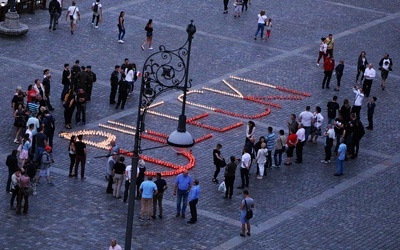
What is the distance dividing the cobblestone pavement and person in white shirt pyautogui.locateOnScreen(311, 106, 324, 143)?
1.22 feet

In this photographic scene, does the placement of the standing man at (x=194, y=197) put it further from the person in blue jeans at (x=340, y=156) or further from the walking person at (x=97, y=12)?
the walking person at (x=97, y=12)

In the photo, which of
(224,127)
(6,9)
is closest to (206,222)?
(224,127)

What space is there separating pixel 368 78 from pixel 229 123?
23.4 ft

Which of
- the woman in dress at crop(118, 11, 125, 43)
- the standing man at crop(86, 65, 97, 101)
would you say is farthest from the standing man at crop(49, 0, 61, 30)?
the standing man at crop(86, 65, 97, 101)

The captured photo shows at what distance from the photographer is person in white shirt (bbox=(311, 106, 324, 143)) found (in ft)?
128

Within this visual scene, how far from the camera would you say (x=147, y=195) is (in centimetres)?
3145

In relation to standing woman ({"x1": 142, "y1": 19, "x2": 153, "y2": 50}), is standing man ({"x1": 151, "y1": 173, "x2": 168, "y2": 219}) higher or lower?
lower

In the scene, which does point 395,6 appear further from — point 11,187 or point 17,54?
point 11,187

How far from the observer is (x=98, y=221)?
31.4m

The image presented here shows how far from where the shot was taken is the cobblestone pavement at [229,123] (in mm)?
31281

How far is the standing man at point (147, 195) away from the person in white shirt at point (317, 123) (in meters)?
8.95

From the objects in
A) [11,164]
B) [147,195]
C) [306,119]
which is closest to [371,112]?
[306,119]

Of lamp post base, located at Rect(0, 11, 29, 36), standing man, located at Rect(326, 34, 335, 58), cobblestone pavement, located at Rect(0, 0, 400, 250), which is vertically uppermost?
standing man, located at Rect(326, 34, 335, 58)

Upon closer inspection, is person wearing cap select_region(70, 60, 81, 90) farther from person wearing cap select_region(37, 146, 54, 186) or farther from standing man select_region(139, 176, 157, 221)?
standing man select_region(139, 176, 157, 221)
